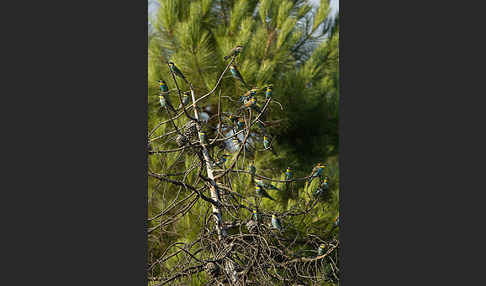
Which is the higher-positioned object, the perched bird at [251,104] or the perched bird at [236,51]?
the perched bird at [236,51]

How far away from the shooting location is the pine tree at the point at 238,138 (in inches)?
95.8

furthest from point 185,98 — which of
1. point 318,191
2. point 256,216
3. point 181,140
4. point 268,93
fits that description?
point 318,191

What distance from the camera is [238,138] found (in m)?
2.52

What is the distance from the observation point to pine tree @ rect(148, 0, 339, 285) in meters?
2.43

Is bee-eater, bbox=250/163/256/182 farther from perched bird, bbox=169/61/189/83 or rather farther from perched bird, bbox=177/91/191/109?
perched bird, bbox=169/61/189/83

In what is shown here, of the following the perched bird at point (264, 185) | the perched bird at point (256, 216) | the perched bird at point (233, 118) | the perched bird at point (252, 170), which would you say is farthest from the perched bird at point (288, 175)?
the perched bird at point (233, 118)

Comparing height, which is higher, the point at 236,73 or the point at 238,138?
the point at 236,73

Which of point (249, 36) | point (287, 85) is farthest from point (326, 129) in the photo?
point (249, 36)

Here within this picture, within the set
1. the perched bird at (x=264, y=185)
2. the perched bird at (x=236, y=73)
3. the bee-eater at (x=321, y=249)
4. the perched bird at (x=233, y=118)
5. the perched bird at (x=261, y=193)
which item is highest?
the perched bird at (x=236, y=73)

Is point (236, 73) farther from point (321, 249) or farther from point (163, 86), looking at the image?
point (321, 249)

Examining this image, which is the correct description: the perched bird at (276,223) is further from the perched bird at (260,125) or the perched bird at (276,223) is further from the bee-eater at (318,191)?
the perched bird at (260,125)

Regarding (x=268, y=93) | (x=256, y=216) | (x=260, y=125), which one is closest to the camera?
(x=256, y=216)

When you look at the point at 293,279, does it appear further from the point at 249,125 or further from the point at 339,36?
the point at 339,36

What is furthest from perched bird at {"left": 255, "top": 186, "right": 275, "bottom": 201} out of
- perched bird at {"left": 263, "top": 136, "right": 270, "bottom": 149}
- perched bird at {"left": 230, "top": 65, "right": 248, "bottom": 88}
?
perched bird at {"left": 230, "top": 65, "right": 248, "bottom": 88}
